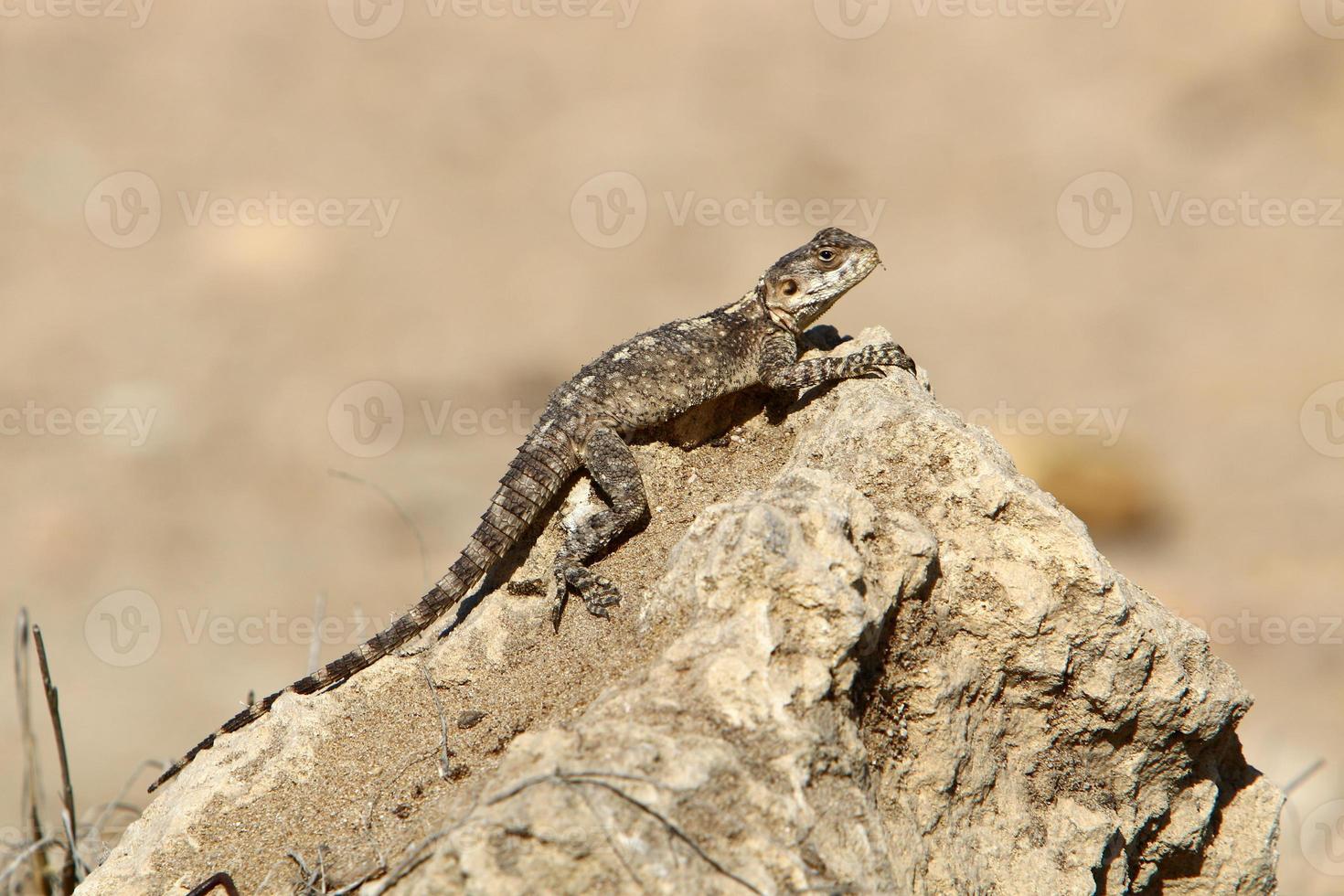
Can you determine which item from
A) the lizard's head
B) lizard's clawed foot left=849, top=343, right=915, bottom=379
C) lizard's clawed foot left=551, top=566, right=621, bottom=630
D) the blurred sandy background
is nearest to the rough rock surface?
lizard's clawed foot left=551, top=566, right=621, bottom=630

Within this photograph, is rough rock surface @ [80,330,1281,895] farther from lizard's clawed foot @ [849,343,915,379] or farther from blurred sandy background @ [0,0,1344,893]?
blurred sandy background @ [0,0,1344,893]

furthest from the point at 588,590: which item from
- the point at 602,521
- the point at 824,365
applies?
the point at 824,365

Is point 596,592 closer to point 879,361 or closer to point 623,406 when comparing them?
point 623,406

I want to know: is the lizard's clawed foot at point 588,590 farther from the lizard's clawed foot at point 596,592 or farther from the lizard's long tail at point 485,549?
the lizard's long tail at point 485,549

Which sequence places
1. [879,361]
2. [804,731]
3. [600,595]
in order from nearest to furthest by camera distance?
1. [804,731]
2. [600,595]
3. [879,361]

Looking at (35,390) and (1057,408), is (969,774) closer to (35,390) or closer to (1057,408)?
A: (1057,408)

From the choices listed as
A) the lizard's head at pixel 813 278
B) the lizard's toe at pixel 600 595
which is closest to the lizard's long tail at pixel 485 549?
the lizard's toe at pixel 600 595
